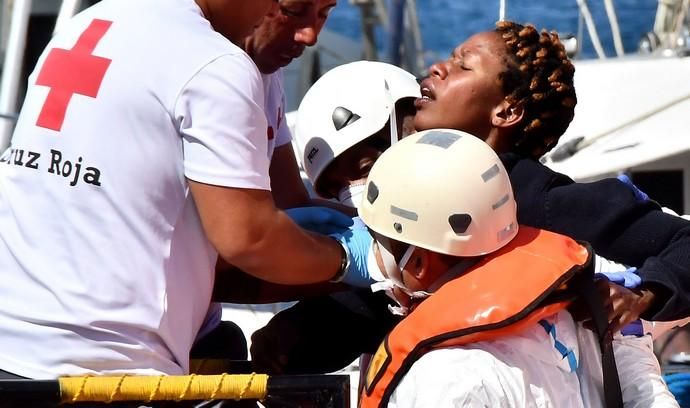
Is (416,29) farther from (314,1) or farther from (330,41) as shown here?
(314,1)

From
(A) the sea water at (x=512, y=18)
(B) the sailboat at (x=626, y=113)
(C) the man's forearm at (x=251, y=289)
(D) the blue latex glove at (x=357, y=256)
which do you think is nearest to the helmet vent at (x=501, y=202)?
(D) the blue latex glove at (x=357, y=256)

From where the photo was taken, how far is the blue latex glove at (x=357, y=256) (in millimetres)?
3018

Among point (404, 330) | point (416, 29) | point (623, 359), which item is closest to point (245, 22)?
point (404, 330)

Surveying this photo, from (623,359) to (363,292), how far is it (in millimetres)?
578

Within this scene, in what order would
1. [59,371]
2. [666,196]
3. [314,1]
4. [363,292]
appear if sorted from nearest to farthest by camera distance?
[59,371] → [363,292] → [314,1] → [666,196]

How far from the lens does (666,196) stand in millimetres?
6020

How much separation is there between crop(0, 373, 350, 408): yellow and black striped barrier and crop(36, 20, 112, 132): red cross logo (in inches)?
19.7

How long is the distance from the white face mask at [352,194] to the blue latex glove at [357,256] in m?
0.39

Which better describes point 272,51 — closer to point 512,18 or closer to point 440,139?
point 440,139

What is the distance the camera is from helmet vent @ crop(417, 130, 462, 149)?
2748 mm

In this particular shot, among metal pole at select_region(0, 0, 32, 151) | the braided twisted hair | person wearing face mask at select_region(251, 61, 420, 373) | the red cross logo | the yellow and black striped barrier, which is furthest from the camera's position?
metal pole at select_region(0, 0, 32, 151)

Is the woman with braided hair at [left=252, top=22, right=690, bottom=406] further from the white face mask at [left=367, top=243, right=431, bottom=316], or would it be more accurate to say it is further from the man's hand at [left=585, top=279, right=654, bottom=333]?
the white face mask at [left=367, top=243, right=431, bottom=316]

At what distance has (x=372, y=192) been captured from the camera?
2793mm

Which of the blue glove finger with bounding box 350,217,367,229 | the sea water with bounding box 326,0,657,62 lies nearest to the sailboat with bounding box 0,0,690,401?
the blue glove finger with bounding box 350,217,367,229
